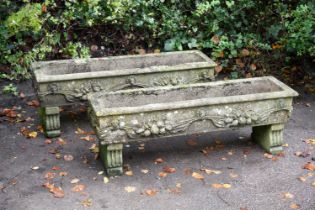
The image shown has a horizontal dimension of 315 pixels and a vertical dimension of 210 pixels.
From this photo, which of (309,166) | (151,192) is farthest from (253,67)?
(151,192)

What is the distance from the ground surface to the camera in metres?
4.61

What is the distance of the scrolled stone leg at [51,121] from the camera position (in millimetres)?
5910

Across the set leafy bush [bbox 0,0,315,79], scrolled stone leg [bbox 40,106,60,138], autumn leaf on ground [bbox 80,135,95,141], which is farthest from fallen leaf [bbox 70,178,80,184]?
leafy bush [bbox 0,0,315,79]

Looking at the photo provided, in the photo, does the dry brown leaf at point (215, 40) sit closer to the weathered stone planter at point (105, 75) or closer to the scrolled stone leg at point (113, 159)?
A: the weathered stone planter at point (105, 75)

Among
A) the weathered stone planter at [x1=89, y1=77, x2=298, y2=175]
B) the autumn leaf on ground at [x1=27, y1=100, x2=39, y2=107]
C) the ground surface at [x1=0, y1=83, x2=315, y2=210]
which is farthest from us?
the autumn leaf on ground at [x1=27, y1=100, x2=39, y2=107]

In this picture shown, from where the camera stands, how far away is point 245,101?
17.0ft

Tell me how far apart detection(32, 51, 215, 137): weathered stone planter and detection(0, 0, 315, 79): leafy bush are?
4.33 ft

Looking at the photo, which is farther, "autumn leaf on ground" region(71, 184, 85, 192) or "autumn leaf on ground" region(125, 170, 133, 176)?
"autumn leaf on ground" region(125, 170, 133, 176)

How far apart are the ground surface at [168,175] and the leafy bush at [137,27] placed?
6.43 feet

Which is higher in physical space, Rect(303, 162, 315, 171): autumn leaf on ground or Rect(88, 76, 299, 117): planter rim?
Rect(88, 76, 299, 117): planter rim

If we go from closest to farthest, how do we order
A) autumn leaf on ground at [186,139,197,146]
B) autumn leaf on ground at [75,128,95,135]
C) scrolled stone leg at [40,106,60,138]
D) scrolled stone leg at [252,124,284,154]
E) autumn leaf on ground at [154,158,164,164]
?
1. autumn leaf on ground at [154,158,164,164]
2. scrolled stone leg at [252,124,284,154]
3. autumn leaf on ground at [186,139,197,146]
4. scrolled stone leg at [40,106,60,138]
5. autumn leaf on ground at [75,128,95,135]

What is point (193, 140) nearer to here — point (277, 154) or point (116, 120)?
point (277, 154)

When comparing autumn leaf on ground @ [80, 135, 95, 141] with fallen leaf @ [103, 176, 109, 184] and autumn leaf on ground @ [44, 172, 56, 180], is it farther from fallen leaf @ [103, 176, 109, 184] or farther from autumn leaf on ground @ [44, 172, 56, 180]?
fallen leaf @ [103, 176, 109, 184]

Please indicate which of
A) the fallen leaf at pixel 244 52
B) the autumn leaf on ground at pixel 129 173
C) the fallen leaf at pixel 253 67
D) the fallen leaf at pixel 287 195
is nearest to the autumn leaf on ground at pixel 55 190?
the autumn leaf on ground at pixel 129 173
